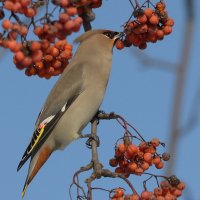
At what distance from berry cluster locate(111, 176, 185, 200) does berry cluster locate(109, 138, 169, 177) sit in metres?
0.19

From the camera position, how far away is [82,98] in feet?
12.8

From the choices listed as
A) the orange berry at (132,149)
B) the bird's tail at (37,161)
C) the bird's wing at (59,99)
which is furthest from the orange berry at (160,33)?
the bird's tail at (37,161)

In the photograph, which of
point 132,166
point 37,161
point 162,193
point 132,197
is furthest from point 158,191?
point 37,161

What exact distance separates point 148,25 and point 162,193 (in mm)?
944

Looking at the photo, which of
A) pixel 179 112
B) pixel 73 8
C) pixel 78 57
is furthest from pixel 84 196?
pixel 78 57

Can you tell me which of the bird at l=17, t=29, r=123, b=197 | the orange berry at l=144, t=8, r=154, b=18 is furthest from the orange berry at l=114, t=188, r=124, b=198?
the bird at l=17, t=29, r=123, b=197

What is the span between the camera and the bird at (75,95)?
3809 mm

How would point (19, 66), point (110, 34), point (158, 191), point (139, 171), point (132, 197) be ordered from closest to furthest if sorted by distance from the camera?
point (19, 66), point (132, 197), point (158, 191), point (139, 171), point (110, 34)

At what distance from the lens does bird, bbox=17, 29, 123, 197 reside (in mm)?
3809

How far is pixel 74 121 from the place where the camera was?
3.89 meters

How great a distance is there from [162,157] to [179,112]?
1.63m

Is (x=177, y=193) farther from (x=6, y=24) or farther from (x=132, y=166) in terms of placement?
(x=6, y=24)

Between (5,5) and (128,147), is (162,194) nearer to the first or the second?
(128,147)

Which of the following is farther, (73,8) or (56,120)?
(56,120)
